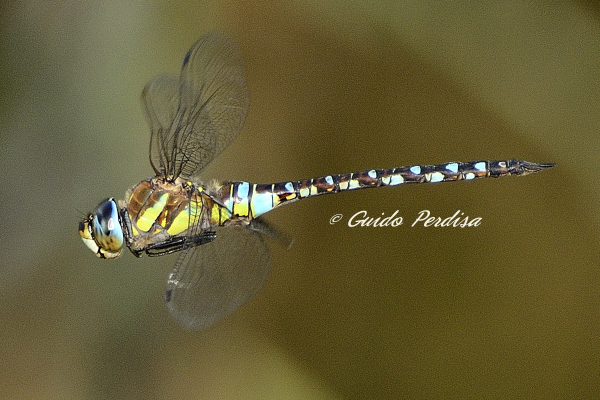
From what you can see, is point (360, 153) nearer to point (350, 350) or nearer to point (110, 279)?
point (350, 350)

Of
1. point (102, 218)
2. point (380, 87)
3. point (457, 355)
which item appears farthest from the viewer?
point (380, 87)

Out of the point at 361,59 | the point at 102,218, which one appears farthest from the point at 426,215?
the point at 102,218

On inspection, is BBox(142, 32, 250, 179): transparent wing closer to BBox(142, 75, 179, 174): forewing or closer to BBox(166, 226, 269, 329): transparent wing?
BBox(142, 75, 179, 174): forewing

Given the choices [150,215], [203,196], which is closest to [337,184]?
[203,196]

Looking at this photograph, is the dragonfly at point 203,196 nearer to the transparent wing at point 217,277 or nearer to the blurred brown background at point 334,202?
the transparent wing at point 217,277

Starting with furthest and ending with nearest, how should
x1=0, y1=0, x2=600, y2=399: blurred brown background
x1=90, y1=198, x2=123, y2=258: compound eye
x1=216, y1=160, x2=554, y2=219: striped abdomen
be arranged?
x1=0, y1=0, x2=600, y2=399: blurred brown background
x1=216, y1=160, x2=554, y2=219: striped abdomen
x1=90, y1=198, x2=123, y2=258: compound eye

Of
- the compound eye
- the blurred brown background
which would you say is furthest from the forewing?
the blurred brown background
